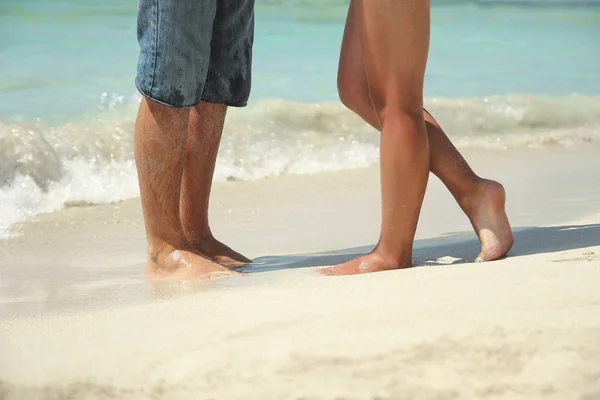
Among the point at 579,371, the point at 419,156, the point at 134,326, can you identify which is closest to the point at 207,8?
the point at 419,156

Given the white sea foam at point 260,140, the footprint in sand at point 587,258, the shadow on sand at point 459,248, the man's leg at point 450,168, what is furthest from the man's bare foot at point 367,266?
the white sea foam at point 260,140

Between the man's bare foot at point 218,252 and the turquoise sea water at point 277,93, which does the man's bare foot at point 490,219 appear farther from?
the turquoise sea water at point 277,93

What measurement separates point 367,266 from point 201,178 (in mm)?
689

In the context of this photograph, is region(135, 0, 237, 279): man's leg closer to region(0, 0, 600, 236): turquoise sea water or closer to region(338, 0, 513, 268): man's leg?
region(338, 0, 513, 268): man's leg

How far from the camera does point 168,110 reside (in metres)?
2.63

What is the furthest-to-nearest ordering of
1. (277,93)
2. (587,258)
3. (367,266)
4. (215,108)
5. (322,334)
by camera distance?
(277,93)
(215,108)
(367,266)
(587,258)
(322,334)

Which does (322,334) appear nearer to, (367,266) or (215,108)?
(367,266)

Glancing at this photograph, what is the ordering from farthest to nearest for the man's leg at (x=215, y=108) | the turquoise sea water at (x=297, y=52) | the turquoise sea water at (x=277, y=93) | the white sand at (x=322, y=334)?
1. the turquoise sea water at (x=297, y=52)
2. the turquoise sea water at (x=277, y=93)
3. the man's leg at (x=215, y=108)
4. the white sand at (x=322, y=334)

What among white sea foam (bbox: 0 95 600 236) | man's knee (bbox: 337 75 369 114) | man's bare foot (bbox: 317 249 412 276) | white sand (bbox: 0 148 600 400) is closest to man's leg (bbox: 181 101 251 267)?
white sand (bbox: 0 148 600 400)

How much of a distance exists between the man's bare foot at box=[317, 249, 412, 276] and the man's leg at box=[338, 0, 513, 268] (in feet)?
0.96

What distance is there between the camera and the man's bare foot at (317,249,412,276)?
2.51 meters

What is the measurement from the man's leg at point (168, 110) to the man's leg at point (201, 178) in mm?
223

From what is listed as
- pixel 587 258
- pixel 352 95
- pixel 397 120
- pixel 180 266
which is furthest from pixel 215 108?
pixel 587 258

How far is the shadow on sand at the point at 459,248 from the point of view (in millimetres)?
2746
